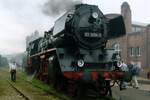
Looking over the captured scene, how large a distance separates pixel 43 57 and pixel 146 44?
109 feet

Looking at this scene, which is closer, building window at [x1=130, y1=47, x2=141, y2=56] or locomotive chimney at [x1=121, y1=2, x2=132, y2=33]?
building window at [x1=130, y1=47, x2=141, y2=56]

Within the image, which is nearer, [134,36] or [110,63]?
[110,63]

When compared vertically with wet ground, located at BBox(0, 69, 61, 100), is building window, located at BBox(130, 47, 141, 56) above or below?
above

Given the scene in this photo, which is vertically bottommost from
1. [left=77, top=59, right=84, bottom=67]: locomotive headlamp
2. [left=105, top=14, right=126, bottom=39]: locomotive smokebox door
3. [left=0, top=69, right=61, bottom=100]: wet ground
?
[left=0, top=69, right=61, bottom=100]: wet ground

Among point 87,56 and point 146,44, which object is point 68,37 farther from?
point 146,44

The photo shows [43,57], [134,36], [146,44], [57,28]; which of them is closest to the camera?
[57,28]

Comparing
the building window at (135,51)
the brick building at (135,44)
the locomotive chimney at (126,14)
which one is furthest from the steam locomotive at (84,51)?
the locomotive chimney at (126,14)

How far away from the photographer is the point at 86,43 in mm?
13383

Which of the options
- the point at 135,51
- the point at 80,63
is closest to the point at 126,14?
the point at 135,51

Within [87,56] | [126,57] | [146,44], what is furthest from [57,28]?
[126,57]

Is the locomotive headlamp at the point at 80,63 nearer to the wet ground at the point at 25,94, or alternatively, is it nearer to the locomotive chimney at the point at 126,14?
the wet ground at the point at 25,94

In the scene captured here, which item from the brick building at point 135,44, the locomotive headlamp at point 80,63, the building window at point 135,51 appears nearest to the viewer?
the locomotive headlamp at point 80,63

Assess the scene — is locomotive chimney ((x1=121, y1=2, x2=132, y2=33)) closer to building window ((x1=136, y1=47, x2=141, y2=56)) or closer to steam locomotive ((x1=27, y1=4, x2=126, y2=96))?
building window ((x1=136, y1=47, x2=141, y2=56))

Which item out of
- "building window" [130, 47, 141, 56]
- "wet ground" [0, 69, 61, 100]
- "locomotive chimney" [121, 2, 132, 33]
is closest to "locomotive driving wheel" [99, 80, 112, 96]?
"wet ground" [0, 69, 61, 100]
